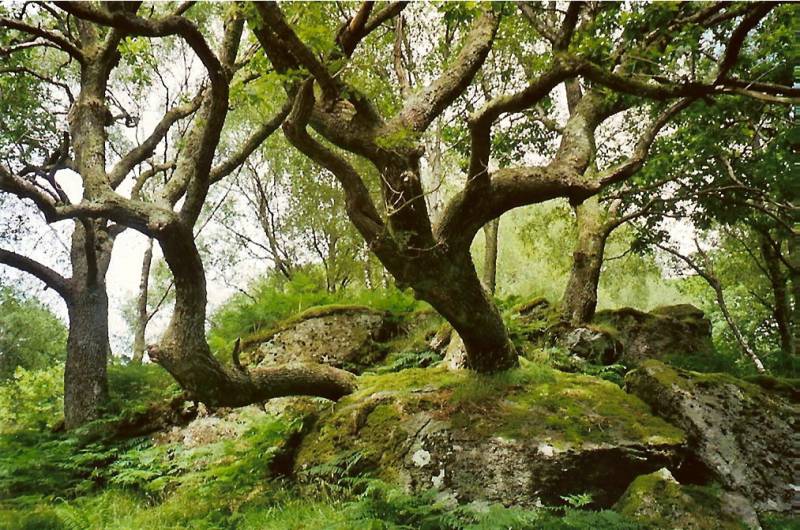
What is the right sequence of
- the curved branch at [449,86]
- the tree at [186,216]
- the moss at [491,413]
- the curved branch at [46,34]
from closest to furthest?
the tree at [186,216] < the moss at [491,413] < the curved branch at [449,86] < the curved branch at [46,34]

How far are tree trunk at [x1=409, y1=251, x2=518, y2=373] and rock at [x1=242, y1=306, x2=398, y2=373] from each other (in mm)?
3190

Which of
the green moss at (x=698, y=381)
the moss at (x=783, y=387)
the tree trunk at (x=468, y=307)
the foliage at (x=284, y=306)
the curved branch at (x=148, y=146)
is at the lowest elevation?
the moss at (x=783, y=387)

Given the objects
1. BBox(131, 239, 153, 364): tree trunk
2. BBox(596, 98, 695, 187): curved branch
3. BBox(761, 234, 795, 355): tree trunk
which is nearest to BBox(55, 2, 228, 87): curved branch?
BBox(596, 98, 695, 187): curved branch

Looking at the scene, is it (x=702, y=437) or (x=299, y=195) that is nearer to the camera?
(x=702, y=437)

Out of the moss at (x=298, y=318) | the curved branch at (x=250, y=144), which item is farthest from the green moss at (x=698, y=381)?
the curved branch at (x=250, y=144)

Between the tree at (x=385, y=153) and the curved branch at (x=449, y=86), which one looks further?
the curved branch at (x=449, y=86)

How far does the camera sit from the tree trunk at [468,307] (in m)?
6.13

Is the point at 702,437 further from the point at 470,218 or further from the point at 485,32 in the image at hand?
the point at 485,32

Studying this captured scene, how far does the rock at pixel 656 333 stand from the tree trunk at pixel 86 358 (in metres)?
10.4

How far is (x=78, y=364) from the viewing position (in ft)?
29.2

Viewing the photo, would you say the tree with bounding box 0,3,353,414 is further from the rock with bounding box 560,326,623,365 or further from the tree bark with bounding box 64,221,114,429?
the rock with bounding box 560,326,623,365

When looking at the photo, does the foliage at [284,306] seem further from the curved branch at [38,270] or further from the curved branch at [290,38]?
the curved branch at [290,38]

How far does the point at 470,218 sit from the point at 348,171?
160 cm

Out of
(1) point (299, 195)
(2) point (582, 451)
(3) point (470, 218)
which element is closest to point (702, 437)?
(2) point (582, 451)
